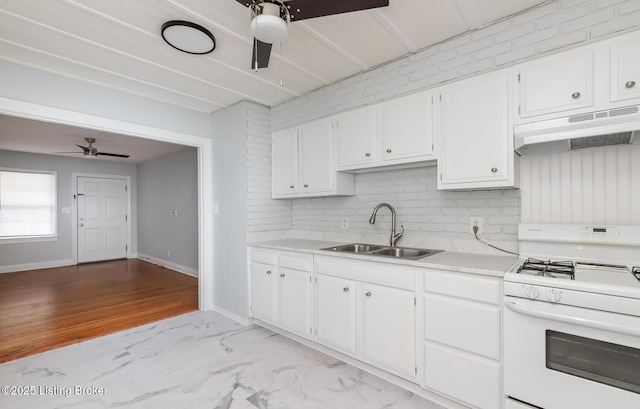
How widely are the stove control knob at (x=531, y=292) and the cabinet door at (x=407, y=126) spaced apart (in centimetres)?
113

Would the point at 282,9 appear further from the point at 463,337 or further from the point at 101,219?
the point at 101,219

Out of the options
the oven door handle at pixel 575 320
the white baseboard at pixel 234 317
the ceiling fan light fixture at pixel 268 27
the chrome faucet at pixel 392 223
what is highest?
the ceiling fan light fixture at pixel 268 27

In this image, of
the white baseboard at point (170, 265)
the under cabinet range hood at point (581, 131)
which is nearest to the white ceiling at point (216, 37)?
the under cabinet range hood at point (581, 131)

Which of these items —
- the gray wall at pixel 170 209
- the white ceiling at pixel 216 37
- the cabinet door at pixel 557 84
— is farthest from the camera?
the gray wall at pixel 170 209

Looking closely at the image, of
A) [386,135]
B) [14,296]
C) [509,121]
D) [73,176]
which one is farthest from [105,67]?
[73,176]

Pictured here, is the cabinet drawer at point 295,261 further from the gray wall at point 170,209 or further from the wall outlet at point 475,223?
the gray wall at point 170,209

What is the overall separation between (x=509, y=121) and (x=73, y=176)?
8.49 m

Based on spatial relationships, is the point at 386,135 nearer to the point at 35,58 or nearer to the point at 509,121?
the point at 509,121

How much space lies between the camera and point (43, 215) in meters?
6.49

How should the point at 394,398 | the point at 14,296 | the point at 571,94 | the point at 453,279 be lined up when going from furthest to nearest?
A: the point at 14,296
the point at 394,398
the point at 453,279
the point at 571,94

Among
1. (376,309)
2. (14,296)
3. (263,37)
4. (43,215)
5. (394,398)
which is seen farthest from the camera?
(43,215)

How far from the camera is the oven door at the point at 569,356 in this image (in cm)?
131

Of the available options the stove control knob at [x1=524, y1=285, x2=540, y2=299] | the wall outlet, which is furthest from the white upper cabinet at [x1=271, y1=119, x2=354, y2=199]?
the stove control knob at [x1=524, y1=285, x2=540, y2=299]

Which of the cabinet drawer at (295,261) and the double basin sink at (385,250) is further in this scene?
the cabinet drawer at (295,261)
